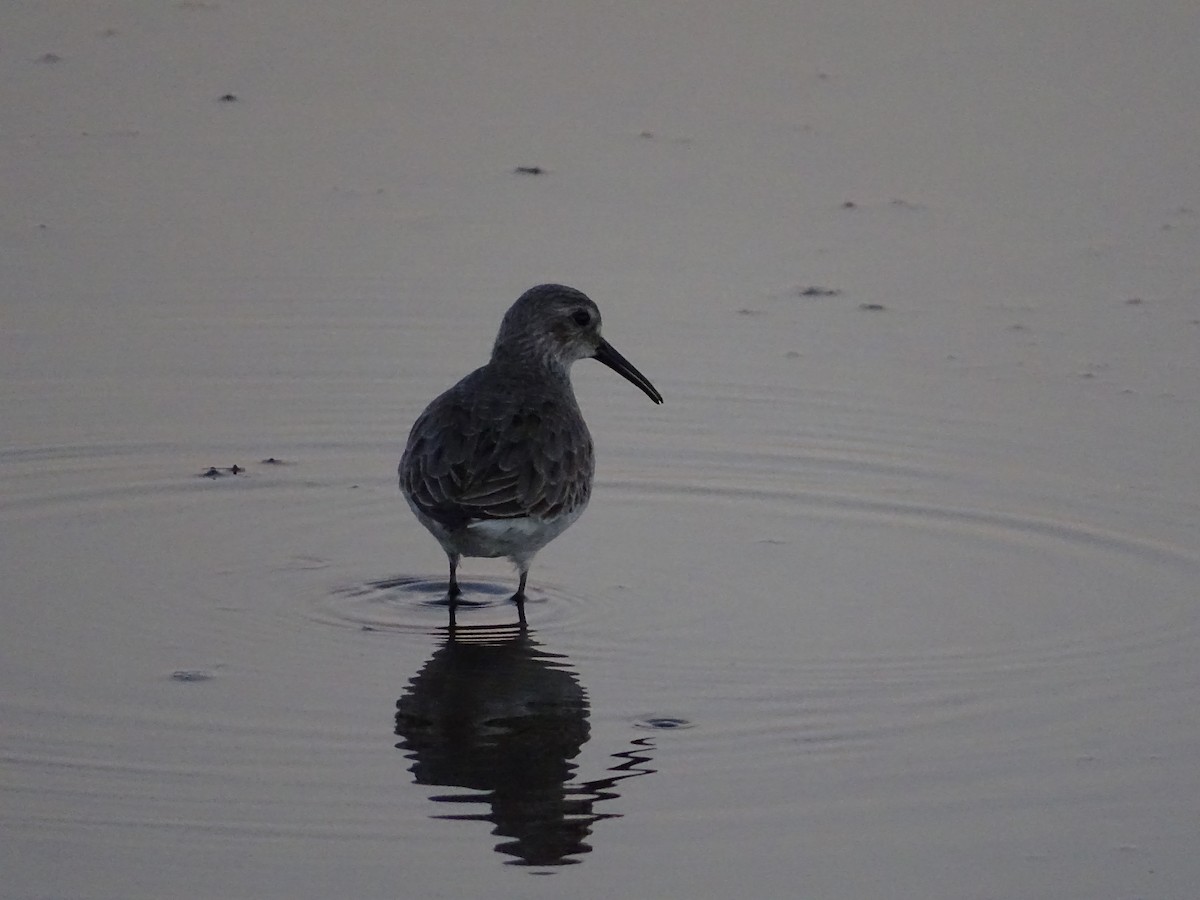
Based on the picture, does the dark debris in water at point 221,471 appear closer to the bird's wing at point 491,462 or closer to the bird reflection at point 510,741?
the bird's wing at point 491,462

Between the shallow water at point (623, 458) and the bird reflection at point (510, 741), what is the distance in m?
0.02

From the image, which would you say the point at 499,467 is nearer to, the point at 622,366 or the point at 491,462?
the point at 491,462

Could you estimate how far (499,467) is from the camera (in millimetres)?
9008

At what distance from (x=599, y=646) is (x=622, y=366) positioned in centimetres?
257

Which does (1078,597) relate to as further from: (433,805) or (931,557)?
(433,805)

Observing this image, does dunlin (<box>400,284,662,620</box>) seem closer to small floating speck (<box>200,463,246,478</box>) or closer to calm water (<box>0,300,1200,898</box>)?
calm water (<box>0,300,1200,898</box>)

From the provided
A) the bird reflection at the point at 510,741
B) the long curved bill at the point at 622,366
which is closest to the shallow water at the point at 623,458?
the bird reflection at the point at 510,741

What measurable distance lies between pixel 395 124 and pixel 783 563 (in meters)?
6.52

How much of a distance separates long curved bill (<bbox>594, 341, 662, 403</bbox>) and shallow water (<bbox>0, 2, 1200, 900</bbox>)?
0.91 feet

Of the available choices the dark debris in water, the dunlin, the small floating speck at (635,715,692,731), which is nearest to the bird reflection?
the small floating speck at (635,715,692,731)

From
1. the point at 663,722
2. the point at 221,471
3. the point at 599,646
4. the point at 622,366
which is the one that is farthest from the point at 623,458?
the point at 663,722

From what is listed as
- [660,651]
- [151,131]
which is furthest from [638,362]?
[151,131]

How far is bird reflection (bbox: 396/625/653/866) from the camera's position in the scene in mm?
6695

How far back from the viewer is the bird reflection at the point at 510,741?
6.70 meters
